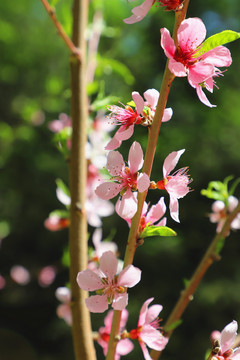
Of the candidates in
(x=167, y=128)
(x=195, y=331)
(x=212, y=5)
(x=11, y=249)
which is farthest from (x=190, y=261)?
(x=212, y=5)

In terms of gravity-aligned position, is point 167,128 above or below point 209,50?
below

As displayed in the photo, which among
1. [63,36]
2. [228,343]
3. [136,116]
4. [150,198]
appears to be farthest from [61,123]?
[150,198]

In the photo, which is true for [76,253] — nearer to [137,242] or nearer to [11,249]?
[137,242]

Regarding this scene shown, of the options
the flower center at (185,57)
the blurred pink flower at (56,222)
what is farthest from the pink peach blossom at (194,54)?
the blurred pink flower at (56,222)

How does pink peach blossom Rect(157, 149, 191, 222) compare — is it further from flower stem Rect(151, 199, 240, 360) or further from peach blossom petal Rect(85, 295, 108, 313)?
flower stem Rect(151, 199, 240, 360)

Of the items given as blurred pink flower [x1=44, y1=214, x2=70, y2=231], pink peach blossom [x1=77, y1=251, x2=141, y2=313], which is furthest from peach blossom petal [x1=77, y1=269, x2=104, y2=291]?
blurred pink flower [x1=44, y1=214, x2=70, y2=231]

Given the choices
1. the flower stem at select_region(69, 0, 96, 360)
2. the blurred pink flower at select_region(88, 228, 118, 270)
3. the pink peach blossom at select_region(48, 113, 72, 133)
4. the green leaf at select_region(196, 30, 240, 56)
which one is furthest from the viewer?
the pink peach blossom at select_region(48, 113, 72, 133)
